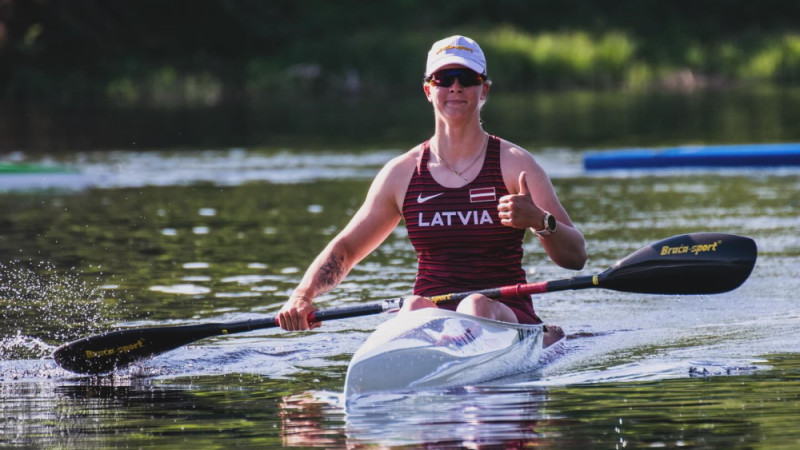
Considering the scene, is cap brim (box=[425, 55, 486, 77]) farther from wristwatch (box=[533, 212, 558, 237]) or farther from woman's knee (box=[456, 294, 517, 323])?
woman's knee (box=[456, 294, 517, 323])

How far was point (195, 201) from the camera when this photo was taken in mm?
16141

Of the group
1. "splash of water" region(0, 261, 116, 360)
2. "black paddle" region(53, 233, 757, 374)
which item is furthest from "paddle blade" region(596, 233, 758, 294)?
"splash of water" region(0, 261, 116, 360)

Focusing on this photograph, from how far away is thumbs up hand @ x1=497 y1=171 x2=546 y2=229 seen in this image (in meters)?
6.41

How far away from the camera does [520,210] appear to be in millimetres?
6406

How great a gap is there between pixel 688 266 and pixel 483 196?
3.67 feet

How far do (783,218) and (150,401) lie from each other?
7851 millimetres

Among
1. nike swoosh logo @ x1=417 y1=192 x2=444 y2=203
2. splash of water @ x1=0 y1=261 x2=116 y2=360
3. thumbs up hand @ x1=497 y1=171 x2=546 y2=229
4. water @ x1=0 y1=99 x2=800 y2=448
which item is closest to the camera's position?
water @ x1=0 y1=99 x2=800 y2=448

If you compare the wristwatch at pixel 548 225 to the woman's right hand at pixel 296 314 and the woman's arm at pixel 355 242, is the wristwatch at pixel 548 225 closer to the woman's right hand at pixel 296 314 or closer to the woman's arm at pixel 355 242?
the woman's arm at pixel 355 242

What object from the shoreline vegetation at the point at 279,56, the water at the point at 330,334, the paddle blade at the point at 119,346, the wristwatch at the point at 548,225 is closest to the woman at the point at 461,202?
the wristwatch at the point at 548,225

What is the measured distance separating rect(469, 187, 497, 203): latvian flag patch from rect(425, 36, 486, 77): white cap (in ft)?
1.84

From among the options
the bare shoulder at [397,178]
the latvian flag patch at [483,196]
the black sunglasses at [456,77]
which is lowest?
the latvian flag patch at [483,196]

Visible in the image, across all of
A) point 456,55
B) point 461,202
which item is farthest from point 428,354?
point 456,55

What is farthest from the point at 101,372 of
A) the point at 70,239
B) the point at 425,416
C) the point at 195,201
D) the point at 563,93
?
the point at 563,93

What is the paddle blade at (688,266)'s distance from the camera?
23.5ft
